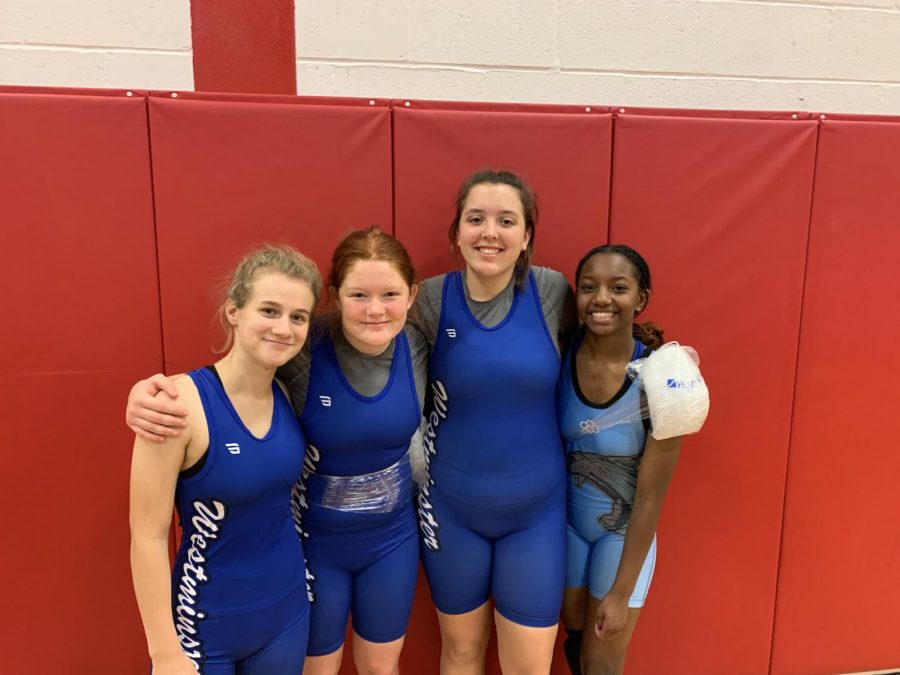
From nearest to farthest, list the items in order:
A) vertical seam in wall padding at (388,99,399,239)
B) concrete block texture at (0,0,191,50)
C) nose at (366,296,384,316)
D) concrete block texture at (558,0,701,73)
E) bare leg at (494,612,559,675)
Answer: nose at (366,296,384,316), bare leg at (494,612,559,675), vertical seam in wall padding at (388,99,399,239), concrete block texture at (0,0,191,50), concrete block texture at (558,0,701,73)

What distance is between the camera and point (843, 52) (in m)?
2.25

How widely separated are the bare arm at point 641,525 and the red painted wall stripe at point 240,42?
5.57 ft

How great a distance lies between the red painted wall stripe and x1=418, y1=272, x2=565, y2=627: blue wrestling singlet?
3.34 ft

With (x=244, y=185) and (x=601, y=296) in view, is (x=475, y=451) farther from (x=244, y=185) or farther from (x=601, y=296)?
(x=244, y=185)

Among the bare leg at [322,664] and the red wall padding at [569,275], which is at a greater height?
the red wall padding at [569,275]

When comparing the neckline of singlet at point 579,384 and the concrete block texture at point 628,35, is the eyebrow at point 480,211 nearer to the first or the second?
the neckline of singlet at point 579,384

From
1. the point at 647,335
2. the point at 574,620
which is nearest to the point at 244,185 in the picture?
the point at 647,335

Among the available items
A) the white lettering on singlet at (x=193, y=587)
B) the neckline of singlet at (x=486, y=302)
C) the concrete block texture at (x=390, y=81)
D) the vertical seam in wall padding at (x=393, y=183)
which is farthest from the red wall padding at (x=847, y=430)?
the white lettering on singlet at (x=193, y=587)

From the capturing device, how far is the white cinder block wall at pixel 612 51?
2.03 metres

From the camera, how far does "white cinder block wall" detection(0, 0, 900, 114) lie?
1.93 meters

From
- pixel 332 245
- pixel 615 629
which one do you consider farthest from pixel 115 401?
pixel 615 629

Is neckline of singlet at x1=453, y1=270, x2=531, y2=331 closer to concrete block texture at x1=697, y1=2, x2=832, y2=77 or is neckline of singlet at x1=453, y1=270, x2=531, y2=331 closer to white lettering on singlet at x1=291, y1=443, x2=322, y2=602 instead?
white lettering on singlet at x1=291, y1=443, x2=322, y2=602

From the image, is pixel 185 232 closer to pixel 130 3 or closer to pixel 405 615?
pixel 130 3

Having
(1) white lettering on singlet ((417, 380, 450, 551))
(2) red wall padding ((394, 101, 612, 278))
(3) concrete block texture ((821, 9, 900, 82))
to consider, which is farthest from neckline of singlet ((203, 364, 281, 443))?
(3) concrete block texture ((821, 9, 900, 82))
